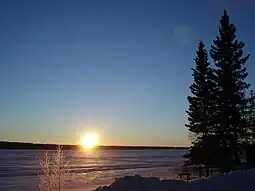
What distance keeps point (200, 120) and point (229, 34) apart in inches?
313

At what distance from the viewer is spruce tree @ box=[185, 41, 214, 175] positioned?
114 ft

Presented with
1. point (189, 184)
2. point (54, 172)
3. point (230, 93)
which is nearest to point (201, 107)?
point (230, 93)

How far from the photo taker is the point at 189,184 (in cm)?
1186

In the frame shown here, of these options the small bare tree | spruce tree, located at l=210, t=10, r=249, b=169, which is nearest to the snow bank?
the small bare tree

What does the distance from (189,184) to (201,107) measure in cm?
2513

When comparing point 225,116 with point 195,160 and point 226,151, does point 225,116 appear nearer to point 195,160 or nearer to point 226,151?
point 226,151

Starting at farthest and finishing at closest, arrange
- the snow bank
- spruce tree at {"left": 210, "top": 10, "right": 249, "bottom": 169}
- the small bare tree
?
1. spruce tree at {"left": 210, "top": 10, "right": 249, "bottom": 169}
2. the small bare tree
3. the snow bank

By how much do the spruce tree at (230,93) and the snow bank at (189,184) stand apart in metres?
18.4

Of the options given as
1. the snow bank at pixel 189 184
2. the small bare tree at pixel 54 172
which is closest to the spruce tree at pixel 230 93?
the small bare tree at pixel 54 172

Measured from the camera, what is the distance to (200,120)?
36469mm

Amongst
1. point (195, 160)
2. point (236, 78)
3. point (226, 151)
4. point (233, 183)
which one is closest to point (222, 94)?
point (236, 78)

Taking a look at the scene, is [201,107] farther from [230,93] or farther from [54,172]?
[54,172]

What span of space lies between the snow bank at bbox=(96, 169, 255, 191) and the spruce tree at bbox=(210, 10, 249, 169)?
1841 cm

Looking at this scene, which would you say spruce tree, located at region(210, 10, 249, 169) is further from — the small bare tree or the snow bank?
the snow bank
